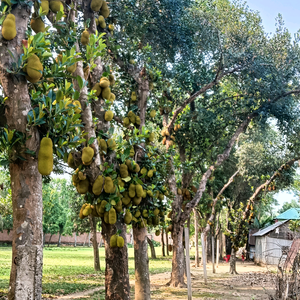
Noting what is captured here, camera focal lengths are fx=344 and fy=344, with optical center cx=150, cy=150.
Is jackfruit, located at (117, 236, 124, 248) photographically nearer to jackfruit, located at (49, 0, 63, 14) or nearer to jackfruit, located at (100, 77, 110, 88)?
jackfruit, located at (100, 77, 110, 88)

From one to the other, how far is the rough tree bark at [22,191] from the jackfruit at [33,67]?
0.13 metres

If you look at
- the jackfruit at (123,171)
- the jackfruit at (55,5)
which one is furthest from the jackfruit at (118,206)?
the jackfruit at (55,5)

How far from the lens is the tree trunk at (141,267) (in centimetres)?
620

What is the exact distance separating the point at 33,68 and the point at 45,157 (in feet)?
2.58

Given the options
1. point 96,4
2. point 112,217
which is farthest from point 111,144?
point 96,4

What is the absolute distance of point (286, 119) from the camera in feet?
34.9

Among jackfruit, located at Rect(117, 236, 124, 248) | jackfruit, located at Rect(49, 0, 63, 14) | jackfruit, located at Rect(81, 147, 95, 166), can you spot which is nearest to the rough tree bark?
jackfruit, located at Rect(49, 0, 63, 14)

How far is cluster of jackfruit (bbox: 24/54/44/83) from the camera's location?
117 inches

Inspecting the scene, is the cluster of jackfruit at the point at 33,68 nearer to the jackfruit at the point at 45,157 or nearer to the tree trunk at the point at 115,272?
the jackfruit at the point at 45,157

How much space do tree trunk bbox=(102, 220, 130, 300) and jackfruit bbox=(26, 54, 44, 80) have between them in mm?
2882

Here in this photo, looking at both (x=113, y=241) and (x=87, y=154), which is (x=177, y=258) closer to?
(x=113, y=241)

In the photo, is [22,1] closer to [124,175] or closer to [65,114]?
[65,114]

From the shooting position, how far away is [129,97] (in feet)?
27.0

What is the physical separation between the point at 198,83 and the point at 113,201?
5678mm
